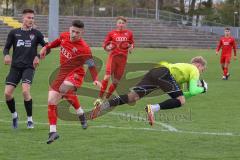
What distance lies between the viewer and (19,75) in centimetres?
1075

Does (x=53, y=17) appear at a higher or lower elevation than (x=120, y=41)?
higher

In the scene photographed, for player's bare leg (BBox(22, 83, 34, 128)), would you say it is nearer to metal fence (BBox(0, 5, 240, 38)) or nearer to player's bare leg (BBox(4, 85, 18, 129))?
player's bare leg (BBox(4, 85, 18, 129))

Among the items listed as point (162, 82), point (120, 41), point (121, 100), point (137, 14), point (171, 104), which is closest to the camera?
point (171, 104)

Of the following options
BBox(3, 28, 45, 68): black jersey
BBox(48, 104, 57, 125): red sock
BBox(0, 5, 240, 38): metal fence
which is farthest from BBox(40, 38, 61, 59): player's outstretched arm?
BBox(0, 5, 240, 38): metal fence

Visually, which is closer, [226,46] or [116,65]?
[116,65]

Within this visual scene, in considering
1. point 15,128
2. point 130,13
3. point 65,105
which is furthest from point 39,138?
point 130,13

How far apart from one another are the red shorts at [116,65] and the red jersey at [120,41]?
6.8 inches

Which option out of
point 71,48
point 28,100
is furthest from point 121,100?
point 28,100

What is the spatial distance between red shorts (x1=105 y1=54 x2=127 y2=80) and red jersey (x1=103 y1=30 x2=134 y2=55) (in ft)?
0.56

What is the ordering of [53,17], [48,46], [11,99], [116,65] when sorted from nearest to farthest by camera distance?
[48,46] < [11,99] < [116,65] < [53,17]

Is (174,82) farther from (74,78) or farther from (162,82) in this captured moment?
(74,78)

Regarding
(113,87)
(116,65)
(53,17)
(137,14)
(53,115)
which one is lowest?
(113,87)

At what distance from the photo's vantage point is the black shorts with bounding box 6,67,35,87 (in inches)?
418

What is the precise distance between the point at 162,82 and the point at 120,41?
19.0 ft
